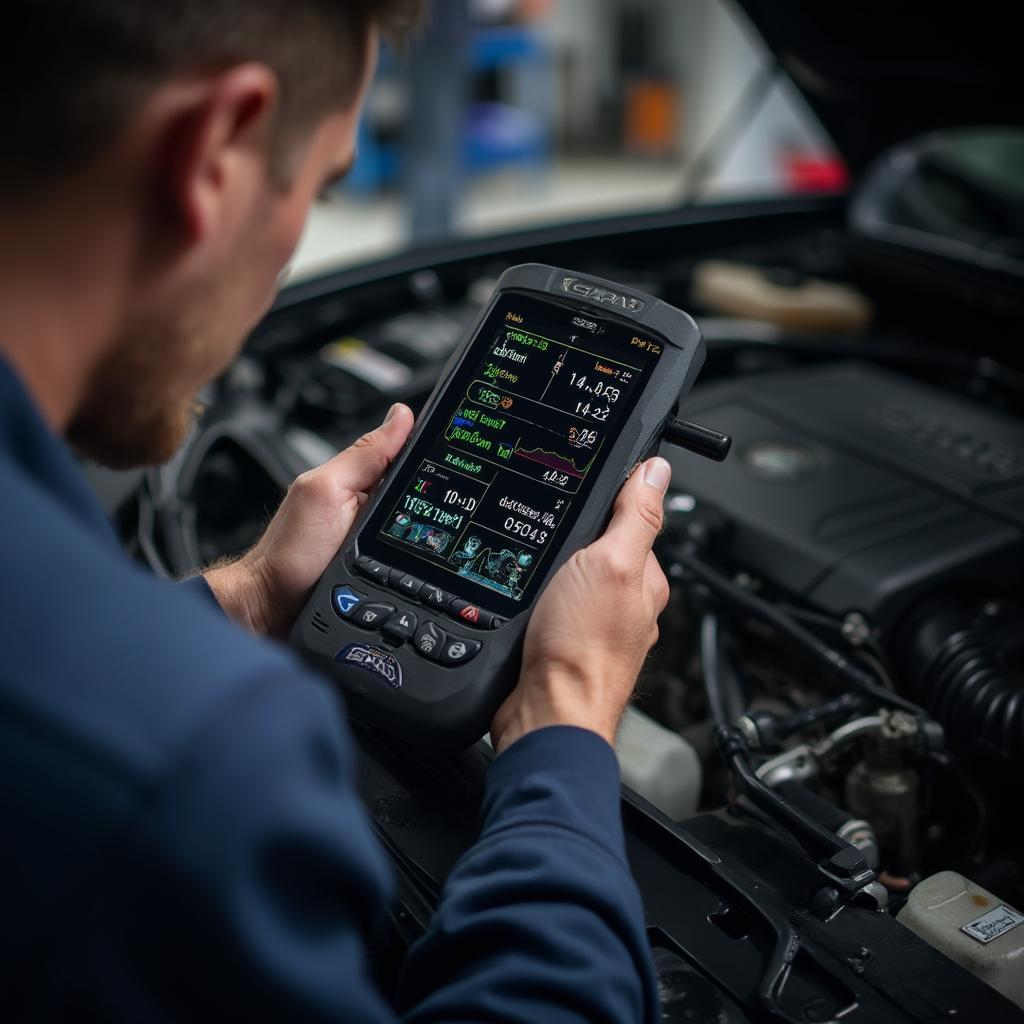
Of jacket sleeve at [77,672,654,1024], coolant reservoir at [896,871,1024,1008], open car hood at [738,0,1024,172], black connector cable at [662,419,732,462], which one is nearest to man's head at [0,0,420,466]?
jacket sleeve at [77,672,654,1024]

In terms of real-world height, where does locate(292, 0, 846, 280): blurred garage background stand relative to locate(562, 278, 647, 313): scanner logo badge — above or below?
above

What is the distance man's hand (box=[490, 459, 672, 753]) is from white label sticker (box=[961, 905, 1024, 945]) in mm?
271

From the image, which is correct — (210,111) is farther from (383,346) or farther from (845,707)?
(383,346)

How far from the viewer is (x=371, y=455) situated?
0.88m

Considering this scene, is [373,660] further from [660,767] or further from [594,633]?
[660,767]

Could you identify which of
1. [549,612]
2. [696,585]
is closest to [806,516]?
[696,585]

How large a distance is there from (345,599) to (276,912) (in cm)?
38

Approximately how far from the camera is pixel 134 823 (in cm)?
41

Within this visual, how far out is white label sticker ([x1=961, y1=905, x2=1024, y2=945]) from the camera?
73 cm

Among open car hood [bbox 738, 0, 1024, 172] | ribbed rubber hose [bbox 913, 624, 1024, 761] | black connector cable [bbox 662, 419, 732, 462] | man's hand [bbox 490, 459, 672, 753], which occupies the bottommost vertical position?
man's hand [bbox 490, 459, 672, 753]

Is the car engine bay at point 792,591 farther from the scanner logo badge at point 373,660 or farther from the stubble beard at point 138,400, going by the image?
the stubble beard at point 138,400

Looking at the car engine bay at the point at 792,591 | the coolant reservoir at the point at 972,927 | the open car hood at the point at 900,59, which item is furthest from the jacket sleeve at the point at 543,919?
the open car hood at the point at 900,59

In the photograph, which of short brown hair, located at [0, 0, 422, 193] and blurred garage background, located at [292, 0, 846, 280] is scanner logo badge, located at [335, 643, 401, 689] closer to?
short brown hair, located at [0, 0, 422, 193]

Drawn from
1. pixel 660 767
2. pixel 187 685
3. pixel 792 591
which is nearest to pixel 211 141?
pixel 187 685
